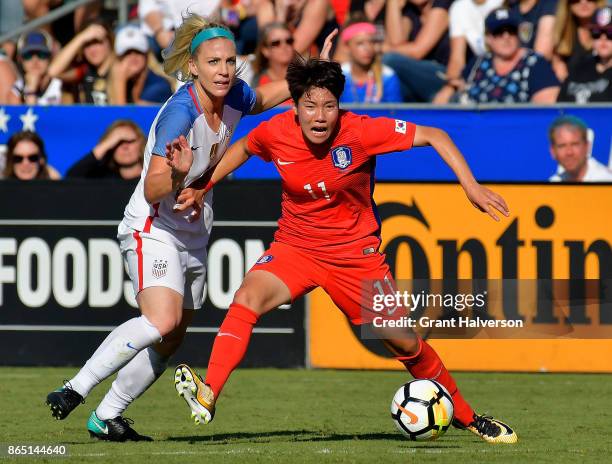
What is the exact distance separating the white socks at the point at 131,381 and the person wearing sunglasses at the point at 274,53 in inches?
233

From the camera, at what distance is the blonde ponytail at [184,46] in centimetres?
773

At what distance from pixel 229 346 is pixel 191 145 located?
1119 millimetres

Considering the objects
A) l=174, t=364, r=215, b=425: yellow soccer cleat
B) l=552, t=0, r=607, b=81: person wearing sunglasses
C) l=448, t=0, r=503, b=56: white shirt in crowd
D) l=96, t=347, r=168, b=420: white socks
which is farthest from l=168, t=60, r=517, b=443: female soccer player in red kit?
l=448, t=0, r=503, b=56: white shirt in crowd

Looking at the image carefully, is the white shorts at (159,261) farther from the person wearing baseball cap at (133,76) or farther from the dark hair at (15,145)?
the person wearing baseball cap at (133,76)

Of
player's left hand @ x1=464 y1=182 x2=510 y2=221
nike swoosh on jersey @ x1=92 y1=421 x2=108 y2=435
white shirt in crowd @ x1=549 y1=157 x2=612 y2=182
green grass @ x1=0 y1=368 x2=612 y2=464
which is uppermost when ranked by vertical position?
white shirt in crowd @ x1=549 y1=157 x2=612 y2=182

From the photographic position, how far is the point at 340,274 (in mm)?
7910

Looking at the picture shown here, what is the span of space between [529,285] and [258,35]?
4.96 m

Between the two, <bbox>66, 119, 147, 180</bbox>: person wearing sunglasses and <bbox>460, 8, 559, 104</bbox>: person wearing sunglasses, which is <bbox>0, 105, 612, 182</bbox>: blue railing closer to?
<bbox>460, 8, 559, 104</bbox>: person wearing sunglasses

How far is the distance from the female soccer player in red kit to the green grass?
20.5 inches

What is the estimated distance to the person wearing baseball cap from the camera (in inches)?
553

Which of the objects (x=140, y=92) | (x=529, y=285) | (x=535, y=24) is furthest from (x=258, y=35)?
(x=529, y=285)

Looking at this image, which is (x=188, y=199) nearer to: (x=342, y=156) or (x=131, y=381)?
(x=342, y=156)

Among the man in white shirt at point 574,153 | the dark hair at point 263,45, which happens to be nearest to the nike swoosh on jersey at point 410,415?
the man in white shirt at point 574,153

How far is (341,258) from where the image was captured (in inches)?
311
